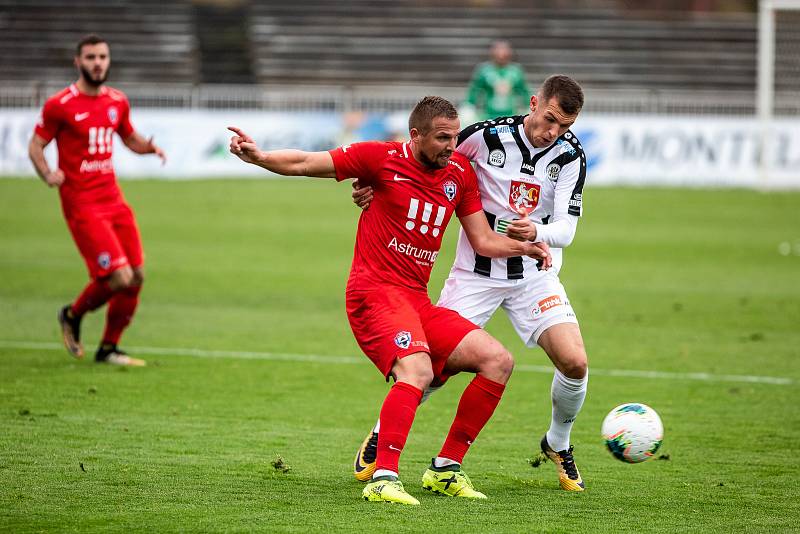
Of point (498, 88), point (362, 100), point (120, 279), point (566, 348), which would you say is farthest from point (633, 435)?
point (362, 100)

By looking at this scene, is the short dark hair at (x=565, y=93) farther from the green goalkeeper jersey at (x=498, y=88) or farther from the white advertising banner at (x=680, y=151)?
the white advertising banner at (x=680, y=151)

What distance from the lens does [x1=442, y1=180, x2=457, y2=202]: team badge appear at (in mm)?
6164

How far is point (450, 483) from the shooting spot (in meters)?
5.96

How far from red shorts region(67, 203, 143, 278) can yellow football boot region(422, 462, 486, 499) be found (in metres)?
4.55

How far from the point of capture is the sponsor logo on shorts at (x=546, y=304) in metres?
6.51

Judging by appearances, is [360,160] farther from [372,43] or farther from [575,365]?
[372,43]

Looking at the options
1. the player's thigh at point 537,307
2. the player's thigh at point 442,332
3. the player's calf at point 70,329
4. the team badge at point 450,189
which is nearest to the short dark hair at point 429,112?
the team badge at point 450,189

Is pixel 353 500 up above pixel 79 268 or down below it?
above

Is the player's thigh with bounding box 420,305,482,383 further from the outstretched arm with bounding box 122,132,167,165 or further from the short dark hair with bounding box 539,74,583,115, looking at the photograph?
the outstretched arm with bounding box 122,132,167,165

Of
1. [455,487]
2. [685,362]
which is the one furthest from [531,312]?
[685,362]

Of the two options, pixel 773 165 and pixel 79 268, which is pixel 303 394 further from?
pixel 773 165

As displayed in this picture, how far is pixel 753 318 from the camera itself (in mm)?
12633

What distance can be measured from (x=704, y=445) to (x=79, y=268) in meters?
10.5

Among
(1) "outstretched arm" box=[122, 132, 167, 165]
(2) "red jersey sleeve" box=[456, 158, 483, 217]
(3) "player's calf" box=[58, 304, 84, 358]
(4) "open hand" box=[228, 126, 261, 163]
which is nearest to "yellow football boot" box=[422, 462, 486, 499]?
(2) "red jersey sleeve" box=[456, 158, 483, 217]
